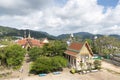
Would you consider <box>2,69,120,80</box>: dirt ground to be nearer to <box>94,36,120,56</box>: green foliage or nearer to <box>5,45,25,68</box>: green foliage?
<box>5,45,25,68</box>: green foliage

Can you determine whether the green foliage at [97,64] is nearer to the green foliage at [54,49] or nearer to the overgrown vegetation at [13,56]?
the green foliage at [54,49]

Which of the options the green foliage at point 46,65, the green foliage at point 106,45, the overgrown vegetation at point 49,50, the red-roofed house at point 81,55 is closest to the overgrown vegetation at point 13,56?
the overgrown vegetation at point 49,50

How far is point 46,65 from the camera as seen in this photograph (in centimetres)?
3491

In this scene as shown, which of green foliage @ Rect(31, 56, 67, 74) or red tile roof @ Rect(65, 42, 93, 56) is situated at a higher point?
red tile roof @ Rect(65, 42, 93, 56)

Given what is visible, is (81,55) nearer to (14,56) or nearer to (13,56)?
(14,56)

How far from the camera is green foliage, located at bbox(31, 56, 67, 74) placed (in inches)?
1359

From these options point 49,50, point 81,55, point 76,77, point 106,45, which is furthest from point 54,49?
point 106,45

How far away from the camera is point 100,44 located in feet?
213

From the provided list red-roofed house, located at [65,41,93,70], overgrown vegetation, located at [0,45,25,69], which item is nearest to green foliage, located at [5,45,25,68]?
overgrown vegetation, located at [0,45,25,69]

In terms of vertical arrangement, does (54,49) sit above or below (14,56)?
above

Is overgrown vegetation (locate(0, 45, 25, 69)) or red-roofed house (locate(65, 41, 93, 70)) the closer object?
overgrown vegetation (locate(0, 45, 25, 69))

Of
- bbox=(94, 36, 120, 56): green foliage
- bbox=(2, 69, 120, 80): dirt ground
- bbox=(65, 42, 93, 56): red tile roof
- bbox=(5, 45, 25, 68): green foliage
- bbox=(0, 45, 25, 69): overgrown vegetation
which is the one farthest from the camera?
bbox=(94, 36, 120, 56): green foliage

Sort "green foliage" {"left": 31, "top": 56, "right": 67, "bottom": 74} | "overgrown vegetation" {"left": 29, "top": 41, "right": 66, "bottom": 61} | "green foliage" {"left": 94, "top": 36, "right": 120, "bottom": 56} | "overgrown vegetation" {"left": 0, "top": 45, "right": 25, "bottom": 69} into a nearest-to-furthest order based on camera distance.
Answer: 1. "green foliage" {"left": 31, "top": 56, "right": 67, "bottom": 74}
2. "overgrown vegetation" {"left": 0, "top": 45, "right": 25, "bottom": 69}
3. "overgrown vegetation" {"left": 29, "top": 41, "right": 66, "bottom": 61}
4. "green foliage" {"left": 94, "top": 36, "right": 120, "bottom": 56}

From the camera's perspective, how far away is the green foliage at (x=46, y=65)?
34531mm
